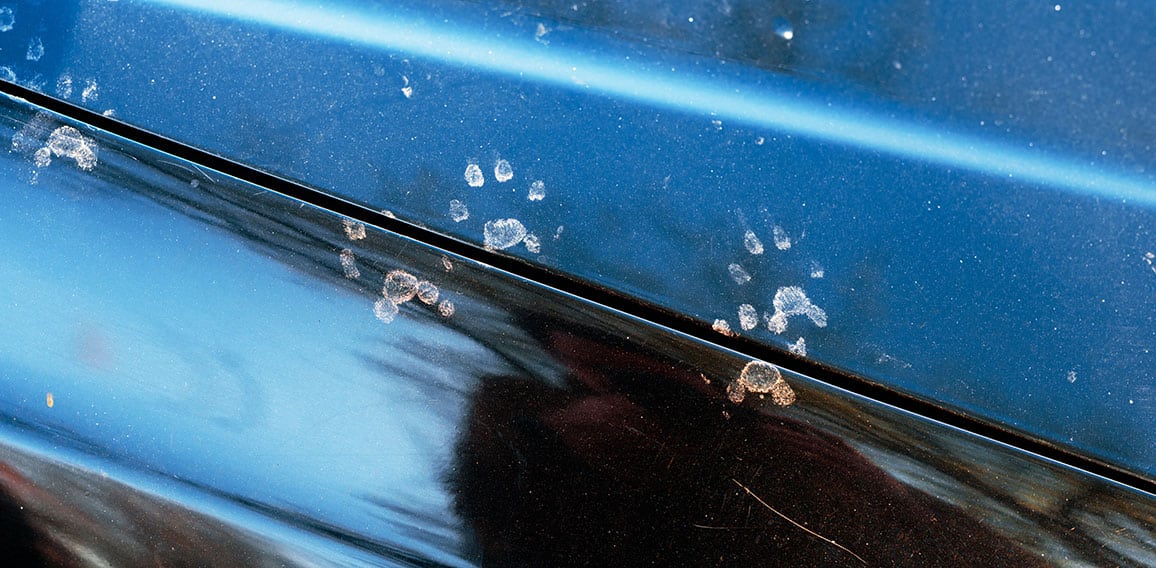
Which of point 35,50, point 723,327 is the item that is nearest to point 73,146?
point 35,50

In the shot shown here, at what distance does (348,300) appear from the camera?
3.37ft

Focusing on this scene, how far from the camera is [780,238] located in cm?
95

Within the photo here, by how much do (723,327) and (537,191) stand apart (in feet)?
1.04

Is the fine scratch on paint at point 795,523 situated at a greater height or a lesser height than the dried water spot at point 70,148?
lesser

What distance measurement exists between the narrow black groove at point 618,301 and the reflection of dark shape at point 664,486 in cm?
7

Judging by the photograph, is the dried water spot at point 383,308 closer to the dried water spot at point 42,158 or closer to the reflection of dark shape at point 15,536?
the dried water spot at point 42,158

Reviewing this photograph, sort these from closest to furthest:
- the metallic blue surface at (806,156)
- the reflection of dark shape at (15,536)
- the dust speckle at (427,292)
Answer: the metallic blue surface at (806,156)
the dust speckle at (427,292)
the reflection of dark shape at (15,536)

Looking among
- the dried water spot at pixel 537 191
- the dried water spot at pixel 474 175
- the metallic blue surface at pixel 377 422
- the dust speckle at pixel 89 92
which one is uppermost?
the dried water spot at pixel 537 191

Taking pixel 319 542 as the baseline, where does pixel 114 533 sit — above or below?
below

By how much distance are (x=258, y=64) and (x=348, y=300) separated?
1.23 ft

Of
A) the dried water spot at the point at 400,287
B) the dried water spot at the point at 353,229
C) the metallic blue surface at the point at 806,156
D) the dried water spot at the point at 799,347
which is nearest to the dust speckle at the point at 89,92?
the metallic blue surface at the point at 806,156

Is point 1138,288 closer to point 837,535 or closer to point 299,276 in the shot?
point 837,535

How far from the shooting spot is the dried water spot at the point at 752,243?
0.96 metres

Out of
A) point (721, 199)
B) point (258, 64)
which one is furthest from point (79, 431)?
point (721, 199)
